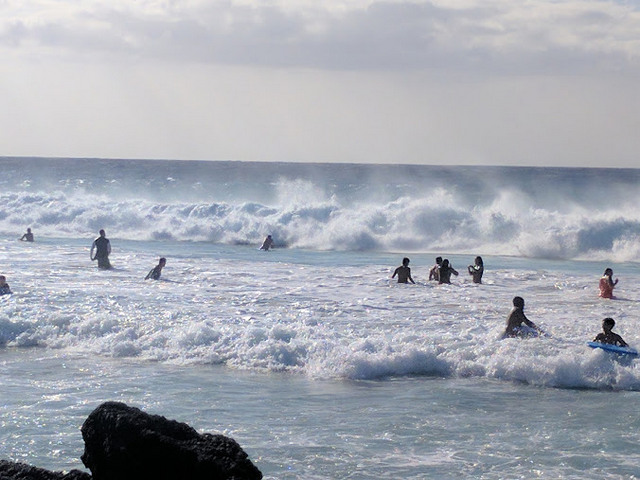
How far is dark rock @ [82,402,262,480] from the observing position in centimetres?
545

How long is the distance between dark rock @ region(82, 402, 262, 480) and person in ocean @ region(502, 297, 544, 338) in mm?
8754

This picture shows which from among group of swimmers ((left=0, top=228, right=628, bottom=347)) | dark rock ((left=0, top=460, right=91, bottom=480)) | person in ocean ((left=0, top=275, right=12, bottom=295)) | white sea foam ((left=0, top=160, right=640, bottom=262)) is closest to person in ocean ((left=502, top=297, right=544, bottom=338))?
group of swimmers ((left=0, top=228, right=628, bottom=347))

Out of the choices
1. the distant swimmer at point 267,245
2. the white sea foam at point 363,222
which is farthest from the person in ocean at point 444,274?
the white sea foam at point 363,222

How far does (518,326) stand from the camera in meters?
13.8

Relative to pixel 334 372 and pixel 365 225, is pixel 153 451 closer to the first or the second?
pixel 334 372

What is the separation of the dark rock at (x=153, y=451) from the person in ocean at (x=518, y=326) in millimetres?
8754

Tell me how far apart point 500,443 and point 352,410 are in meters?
1.93

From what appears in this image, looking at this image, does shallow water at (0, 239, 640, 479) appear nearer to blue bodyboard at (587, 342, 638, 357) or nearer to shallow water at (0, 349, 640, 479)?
shallow water at (0, 349, 640, 479)

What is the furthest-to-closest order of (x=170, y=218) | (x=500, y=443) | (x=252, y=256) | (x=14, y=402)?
(x=170, y=218), (x=252, y=256), (x=14, y=402), (x=500, y=443)

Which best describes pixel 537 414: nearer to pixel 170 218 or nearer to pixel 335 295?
pixel 335 295

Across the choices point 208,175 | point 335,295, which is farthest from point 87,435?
Result: point 208,175

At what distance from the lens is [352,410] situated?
32.7 feet

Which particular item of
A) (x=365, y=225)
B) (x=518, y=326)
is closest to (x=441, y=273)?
(x=518, y=326)

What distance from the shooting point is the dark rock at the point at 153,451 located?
545 centimetres
